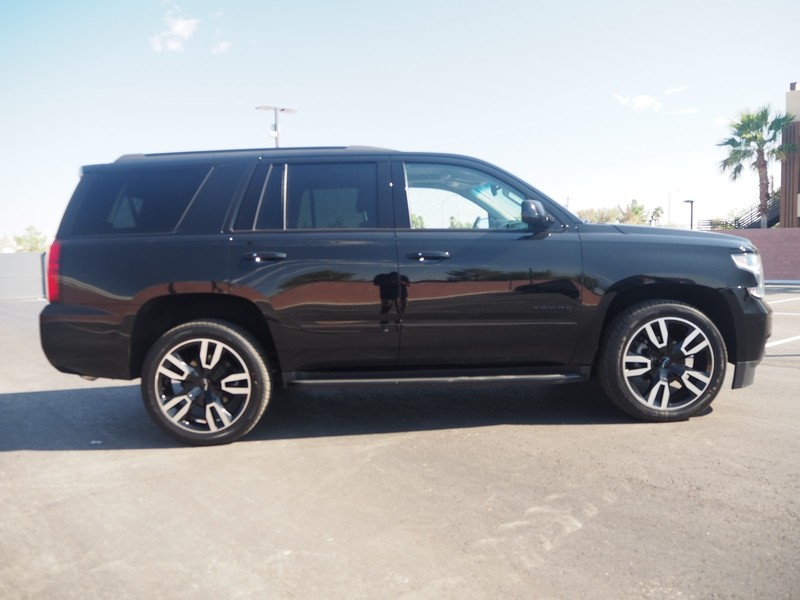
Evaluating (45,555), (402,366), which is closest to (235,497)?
(45,555)

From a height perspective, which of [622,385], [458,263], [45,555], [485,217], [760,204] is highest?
[760,204]

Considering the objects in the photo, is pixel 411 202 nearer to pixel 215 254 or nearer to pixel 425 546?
pixel 215 254

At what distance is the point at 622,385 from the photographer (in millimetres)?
4496

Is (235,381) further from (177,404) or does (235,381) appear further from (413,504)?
(413,504)

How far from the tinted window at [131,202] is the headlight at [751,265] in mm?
3740

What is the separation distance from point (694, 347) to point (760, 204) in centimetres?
3645

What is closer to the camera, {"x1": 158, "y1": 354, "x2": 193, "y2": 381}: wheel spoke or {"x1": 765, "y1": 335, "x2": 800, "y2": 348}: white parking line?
{"x1": 158, "y1": 354, "x2": 193, "y2": 381}: wheel spoke

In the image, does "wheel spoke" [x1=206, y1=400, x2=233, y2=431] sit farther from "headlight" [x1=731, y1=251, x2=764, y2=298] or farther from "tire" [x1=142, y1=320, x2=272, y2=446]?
"headlight" [x1=731, y1=251, x2=764, y2=298]

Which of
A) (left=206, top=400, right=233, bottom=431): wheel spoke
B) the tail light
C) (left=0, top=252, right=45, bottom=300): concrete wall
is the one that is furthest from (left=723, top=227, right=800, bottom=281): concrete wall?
(left=0, top=252, right=45, bottom=300): concrete wall

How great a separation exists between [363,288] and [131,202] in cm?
168

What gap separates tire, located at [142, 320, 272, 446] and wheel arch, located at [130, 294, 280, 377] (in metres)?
Answer: 0.16

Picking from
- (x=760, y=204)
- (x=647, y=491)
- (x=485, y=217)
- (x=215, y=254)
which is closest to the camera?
(x=647, y=491)

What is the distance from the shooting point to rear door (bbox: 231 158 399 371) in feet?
14.2

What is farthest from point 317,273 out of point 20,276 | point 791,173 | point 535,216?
point 791,173
